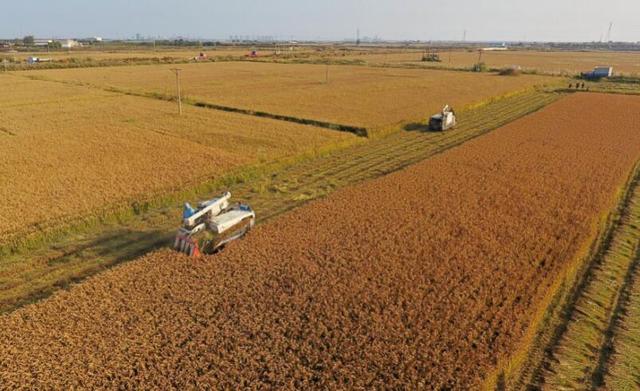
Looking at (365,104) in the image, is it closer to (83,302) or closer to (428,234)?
(428,234)

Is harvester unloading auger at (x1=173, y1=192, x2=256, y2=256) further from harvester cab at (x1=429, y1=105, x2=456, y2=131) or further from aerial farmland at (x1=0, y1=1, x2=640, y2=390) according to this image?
harvester cab at (x1=429, y1=105, x2=456, y2=131)

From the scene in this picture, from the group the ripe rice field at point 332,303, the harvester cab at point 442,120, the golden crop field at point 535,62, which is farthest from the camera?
the golden crop field at point 535,62

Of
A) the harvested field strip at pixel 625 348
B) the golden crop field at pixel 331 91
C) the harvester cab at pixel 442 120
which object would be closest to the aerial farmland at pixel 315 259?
the harvested field strip at pixel 625 348

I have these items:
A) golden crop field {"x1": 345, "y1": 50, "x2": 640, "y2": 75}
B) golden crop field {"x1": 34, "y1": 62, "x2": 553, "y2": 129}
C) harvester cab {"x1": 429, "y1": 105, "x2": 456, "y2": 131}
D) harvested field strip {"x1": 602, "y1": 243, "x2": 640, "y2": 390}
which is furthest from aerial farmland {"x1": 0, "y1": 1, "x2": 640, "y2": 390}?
golden crop field {"x1": 345, "y1": 50, "x2": 640, "y2": 75}

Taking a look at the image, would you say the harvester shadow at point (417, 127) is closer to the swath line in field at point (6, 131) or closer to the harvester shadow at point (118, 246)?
the harvester shadow at point (118, 246)

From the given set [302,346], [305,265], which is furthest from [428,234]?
[302,346]

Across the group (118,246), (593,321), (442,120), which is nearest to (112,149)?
(118,246)
